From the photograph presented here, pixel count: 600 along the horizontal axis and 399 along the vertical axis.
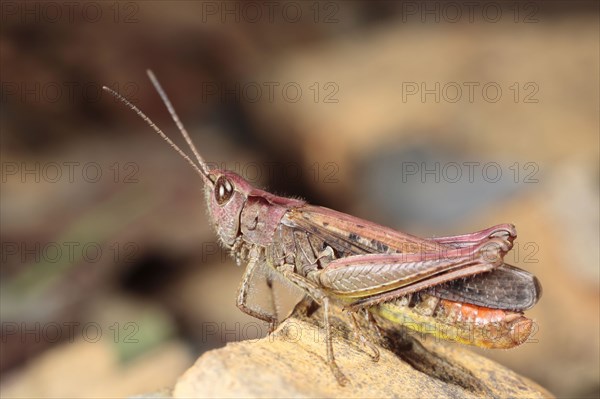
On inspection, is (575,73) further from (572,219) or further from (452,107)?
(572,219)

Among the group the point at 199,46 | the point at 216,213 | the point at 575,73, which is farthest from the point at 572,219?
the point at 199,46

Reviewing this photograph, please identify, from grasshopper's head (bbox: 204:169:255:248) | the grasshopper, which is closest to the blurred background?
grasshopper's head (bbox: 204:169:255:248)

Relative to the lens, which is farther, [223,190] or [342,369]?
[223,190]

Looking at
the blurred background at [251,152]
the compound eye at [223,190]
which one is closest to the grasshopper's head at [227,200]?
the compound eye at [223,190]

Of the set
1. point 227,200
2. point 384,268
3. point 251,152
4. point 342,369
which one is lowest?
point 342,369

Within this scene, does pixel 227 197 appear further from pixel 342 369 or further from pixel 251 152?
pixel 251 152

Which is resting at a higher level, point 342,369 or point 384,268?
point 384,268

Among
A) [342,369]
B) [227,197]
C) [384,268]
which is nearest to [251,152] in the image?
[227,197]

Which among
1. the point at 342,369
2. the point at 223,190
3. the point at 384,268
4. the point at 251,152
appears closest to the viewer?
the point at 342,369
